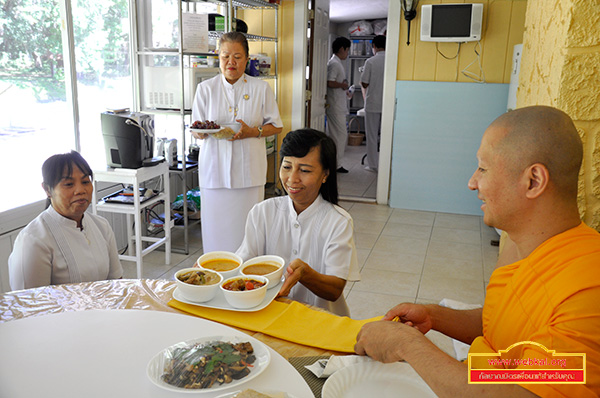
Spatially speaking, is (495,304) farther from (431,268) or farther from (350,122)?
(350,122)

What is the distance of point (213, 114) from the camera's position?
11.0 feet

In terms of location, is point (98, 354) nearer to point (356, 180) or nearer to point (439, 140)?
point (439, 140)

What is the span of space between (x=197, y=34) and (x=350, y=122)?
5860 mm

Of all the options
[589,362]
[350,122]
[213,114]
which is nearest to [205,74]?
[213,114]

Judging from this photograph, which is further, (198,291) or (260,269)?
(260,269)

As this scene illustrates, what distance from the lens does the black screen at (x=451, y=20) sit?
14.6 feet

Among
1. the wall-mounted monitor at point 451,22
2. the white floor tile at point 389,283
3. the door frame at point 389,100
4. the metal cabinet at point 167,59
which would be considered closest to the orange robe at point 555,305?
the white floor tile at point 389,283

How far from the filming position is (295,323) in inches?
51.6

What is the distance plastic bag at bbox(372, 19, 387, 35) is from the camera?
902cm

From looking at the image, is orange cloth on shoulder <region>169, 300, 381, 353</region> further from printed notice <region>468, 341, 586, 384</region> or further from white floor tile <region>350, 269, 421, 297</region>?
white floor tile <region>350, 269, 421, 297</region>

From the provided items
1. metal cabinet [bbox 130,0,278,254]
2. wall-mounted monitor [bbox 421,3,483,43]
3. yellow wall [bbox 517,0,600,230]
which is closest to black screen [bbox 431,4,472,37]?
wall-mounted monitor [bbox 421,3,483,43]

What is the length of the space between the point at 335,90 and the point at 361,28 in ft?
10.8

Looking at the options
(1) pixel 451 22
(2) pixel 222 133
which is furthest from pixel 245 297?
(1) pixel 451 22

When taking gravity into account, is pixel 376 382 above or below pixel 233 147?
below
